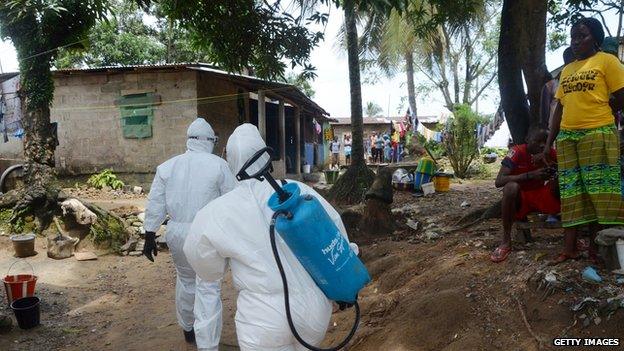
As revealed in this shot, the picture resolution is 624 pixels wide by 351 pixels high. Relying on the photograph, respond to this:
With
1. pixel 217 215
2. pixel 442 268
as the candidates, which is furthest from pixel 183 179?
pixel 442 268

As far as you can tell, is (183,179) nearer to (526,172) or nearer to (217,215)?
(217,215)

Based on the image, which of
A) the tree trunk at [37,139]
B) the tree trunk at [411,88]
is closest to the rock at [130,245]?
the tree trunk at [37,139]

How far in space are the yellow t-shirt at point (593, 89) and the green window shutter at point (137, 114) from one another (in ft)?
32.8

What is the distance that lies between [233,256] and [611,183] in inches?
98.5

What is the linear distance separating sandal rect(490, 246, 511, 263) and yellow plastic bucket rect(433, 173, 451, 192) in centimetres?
583

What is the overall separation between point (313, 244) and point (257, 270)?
285 mm

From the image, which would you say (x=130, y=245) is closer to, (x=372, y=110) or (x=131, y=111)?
(x=131, y=111)

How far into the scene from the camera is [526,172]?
3619 mm

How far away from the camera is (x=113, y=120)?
11547mm

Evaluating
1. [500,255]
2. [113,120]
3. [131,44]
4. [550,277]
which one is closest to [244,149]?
[550,277]

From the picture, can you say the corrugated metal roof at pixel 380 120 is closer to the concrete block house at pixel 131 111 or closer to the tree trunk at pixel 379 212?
the concrete block house at pixel 131 111

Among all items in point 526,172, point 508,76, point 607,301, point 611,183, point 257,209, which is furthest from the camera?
point 508,76

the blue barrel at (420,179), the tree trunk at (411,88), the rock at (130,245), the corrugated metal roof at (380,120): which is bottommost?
the rock at (130,245)

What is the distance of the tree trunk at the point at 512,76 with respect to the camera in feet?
16.8
